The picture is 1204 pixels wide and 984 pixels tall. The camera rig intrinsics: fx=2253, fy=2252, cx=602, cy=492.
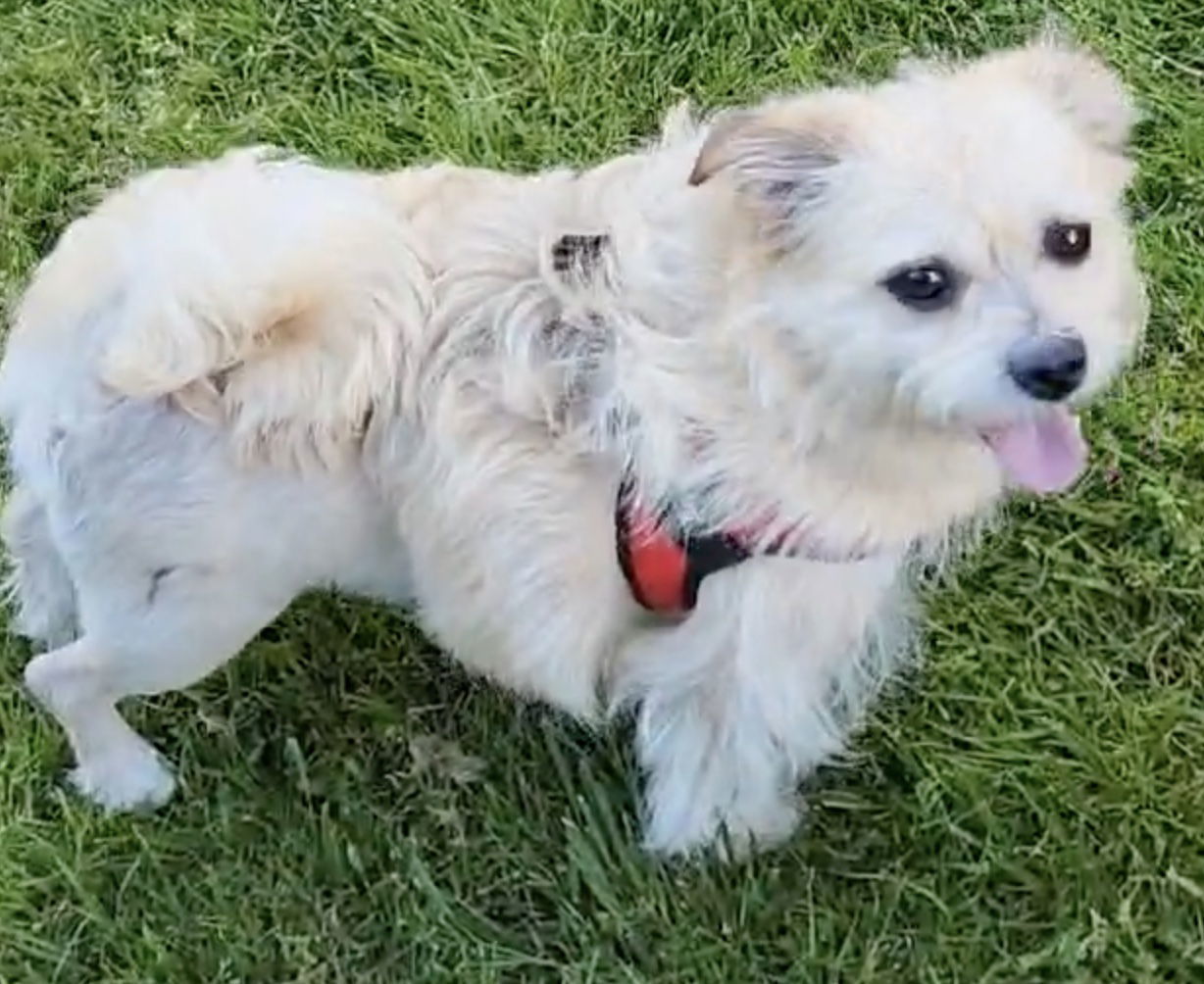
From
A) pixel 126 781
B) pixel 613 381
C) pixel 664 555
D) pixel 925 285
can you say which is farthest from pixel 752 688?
pixel 126 781

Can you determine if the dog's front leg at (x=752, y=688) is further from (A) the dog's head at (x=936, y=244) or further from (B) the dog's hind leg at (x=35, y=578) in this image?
(B) the dog's hind leg at (x=35, y=578)

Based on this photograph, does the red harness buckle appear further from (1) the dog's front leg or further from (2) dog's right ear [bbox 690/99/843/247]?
(2) dog's right ear [bbox 690/99/843/247]

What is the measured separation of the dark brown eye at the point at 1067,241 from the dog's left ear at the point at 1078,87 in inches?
6.4

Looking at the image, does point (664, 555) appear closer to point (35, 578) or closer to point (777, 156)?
point (777, 156)

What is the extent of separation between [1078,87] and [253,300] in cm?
93

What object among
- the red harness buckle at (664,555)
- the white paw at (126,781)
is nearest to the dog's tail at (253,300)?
the red harness buckle at (664,555)

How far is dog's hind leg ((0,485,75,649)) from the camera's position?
303cm

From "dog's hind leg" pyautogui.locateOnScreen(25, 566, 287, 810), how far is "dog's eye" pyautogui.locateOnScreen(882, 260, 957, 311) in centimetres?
90

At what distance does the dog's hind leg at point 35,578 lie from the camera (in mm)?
3031

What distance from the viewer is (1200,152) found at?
361cm

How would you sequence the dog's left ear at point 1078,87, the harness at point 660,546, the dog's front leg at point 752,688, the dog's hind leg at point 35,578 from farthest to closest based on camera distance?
the dog's hind leg at point 35,578
the dog's front leg at point 752,688
the harness at point 660,546
the dog's left ear at point 1078,87

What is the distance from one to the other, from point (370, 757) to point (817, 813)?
0.63m

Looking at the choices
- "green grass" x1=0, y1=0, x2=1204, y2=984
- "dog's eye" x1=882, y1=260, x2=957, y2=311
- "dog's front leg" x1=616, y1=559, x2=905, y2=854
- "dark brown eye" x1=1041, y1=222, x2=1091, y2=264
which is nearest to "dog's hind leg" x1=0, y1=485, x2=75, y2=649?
"green grass" x1=0, y1=0, x2=1204, y2=984

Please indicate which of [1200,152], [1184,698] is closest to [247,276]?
[1184,698]
